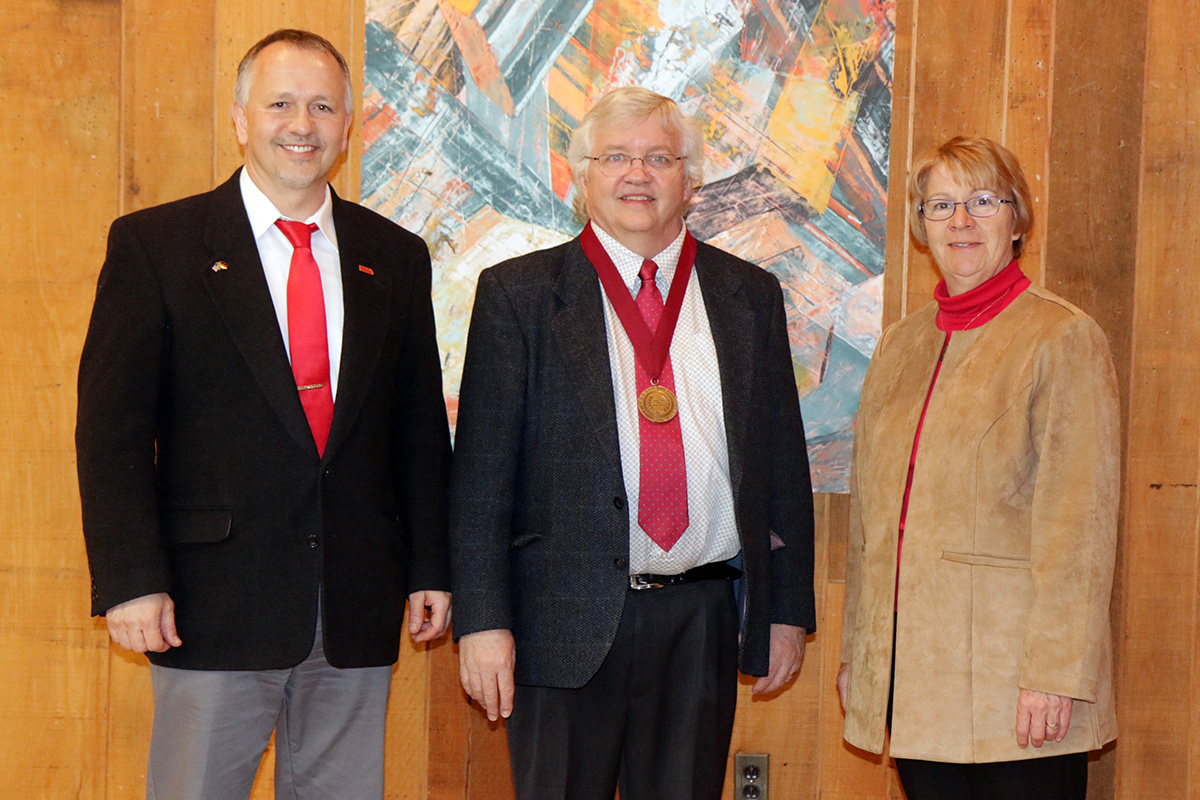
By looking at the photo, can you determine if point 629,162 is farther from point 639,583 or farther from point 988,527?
point 988,527

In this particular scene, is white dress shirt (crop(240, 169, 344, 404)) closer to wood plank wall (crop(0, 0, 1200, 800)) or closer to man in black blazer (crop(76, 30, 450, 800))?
man in black blazer (crop(76, 30, 450, 800))

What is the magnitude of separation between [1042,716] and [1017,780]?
0.49 ft

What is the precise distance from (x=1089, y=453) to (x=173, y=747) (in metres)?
1.75

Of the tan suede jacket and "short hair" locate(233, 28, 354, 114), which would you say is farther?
"short hair" locate(233, 28, 354, 114)

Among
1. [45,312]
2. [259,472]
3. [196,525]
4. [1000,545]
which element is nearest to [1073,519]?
[1000,545]

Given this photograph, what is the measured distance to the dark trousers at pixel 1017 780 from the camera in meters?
1.81

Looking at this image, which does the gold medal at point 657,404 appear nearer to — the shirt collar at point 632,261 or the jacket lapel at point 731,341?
the jacket lapel at point 731,341

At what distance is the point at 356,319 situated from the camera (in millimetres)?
1921

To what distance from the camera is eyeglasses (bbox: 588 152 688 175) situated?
205 centimetres

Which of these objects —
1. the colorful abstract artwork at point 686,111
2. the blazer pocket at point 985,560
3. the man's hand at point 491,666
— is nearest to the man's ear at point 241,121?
the colorful abstract artwork at point 686,111

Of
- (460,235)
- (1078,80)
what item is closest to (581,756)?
(460,235)

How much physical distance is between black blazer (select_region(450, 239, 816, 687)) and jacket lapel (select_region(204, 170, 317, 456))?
13.1 inches

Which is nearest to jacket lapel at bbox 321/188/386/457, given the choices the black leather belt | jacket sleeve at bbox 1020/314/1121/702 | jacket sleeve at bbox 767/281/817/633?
the black leather belt

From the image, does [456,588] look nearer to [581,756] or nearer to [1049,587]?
[581,756]
